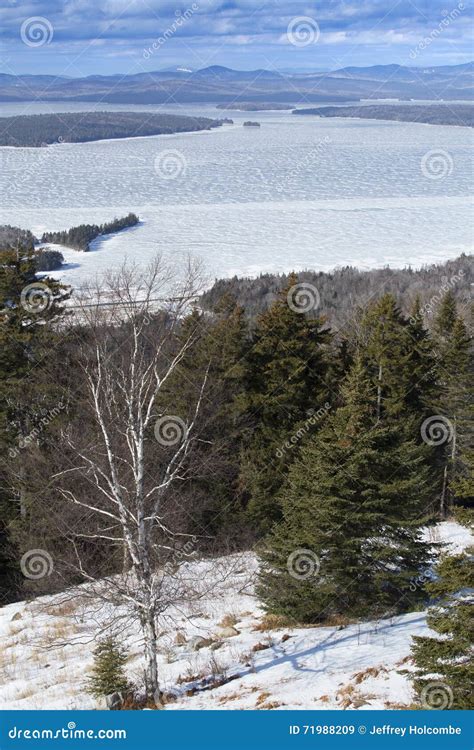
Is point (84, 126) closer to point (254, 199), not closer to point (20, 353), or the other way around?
point (254, 199)

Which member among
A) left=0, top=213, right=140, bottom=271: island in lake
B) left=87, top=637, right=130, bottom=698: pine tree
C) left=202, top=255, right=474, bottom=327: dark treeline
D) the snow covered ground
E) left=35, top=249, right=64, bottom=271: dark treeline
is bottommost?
the snow covered ground

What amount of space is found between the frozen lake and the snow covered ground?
4005 cm

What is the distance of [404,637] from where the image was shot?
12.8 metres

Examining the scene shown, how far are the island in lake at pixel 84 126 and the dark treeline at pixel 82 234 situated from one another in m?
64.4

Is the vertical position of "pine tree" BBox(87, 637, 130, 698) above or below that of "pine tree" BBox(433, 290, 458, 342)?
below

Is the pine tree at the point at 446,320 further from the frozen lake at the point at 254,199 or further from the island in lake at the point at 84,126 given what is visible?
the island in lake at the point at 84,126

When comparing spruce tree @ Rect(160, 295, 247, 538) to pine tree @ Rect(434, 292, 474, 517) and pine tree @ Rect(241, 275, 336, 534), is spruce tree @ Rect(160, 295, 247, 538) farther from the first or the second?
pine tree @ Rect(434, 292, 474, 517)

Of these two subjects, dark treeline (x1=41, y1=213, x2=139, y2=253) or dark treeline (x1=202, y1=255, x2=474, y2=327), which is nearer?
dark treeline (x1=202, y1=255, x2=474, y2=327)

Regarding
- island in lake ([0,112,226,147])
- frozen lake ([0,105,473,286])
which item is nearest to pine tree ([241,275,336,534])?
frozen lake ([0,105,473,286])

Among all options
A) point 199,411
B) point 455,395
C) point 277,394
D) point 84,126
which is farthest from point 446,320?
point 84,126

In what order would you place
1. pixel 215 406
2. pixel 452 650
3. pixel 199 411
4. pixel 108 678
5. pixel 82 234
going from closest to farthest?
pixel 452 650 → pixel 108 678 → pixel 199 411 → pixel 215 406 → pixel 82 234

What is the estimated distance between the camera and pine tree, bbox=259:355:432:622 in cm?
1384

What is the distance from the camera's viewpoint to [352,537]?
45.8ft

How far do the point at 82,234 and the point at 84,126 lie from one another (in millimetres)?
91785
